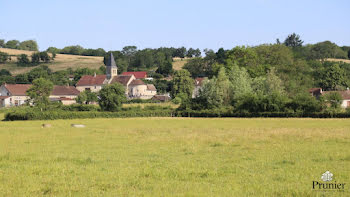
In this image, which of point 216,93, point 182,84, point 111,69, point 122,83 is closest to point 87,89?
point 111,69

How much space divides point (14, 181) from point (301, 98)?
6003 cm

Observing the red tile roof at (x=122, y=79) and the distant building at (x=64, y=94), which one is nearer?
the distant building at (x=64, y=94)

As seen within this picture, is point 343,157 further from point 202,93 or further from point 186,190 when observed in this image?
point 202,93

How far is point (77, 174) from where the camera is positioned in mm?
16297

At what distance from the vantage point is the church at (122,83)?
149 metres

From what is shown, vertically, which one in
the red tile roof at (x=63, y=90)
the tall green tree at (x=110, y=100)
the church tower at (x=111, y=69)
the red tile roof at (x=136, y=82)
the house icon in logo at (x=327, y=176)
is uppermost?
the church tower at (x=111, y=69)

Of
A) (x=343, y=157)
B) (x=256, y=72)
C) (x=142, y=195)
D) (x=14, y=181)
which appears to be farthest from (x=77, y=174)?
(x=256, y=72)

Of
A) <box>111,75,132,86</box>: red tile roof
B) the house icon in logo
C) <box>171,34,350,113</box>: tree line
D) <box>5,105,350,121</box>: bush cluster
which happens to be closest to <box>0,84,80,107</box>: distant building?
<box>111,75,132,86</box>: red tile roof

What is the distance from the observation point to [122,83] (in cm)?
15150

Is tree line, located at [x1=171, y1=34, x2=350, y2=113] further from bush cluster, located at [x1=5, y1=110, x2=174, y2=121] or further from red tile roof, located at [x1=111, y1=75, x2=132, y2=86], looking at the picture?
red tile roof, located at [x1=111, y1=75, x2=132, y2=86]

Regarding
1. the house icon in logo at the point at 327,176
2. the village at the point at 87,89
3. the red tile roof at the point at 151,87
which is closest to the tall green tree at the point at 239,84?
the village at the point at 87,89

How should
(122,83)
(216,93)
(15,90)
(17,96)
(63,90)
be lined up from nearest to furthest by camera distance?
(216,93)
(17,96)
(15,90)
(63,90)
(122,83)

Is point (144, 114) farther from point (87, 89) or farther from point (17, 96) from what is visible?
point (87, 89)

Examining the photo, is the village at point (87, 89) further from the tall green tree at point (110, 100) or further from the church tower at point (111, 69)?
the tall green tree at point (110, 100)
